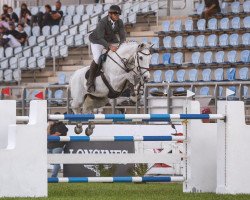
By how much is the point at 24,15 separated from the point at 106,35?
53.4 feet

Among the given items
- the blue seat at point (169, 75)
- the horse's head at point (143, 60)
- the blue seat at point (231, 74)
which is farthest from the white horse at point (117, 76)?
the blue seat at point (169, 75)

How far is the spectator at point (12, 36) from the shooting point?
33.6 meters

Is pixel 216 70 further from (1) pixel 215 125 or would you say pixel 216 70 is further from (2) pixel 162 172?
(1) pixel 215 125

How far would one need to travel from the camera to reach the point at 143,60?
1791 centimetres

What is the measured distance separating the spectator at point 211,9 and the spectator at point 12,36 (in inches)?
288

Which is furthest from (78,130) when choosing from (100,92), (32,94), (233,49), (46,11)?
(46,11)

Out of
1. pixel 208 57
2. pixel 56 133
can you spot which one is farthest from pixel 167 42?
pixel 56 133

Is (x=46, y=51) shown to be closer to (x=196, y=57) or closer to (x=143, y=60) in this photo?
(x=196, y=57)

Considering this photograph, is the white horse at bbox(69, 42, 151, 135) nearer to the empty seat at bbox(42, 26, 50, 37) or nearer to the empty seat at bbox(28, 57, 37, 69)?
the empty seat at bbox(28, 57, 37, 69)

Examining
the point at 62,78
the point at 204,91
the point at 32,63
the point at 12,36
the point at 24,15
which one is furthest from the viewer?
the point at 24,15

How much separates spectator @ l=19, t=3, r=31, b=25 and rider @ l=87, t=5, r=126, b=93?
621 inches

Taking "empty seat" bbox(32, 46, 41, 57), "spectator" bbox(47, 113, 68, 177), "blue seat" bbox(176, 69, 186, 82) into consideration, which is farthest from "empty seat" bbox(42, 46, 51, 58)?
"spectator" bbox(47, 113, 68, 177)

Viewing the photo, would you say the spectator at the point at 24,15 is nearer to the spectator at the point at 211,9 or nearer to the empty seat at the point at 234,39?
the spectator at the point at 211,9

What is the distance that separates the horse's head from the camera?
58.4 ft
